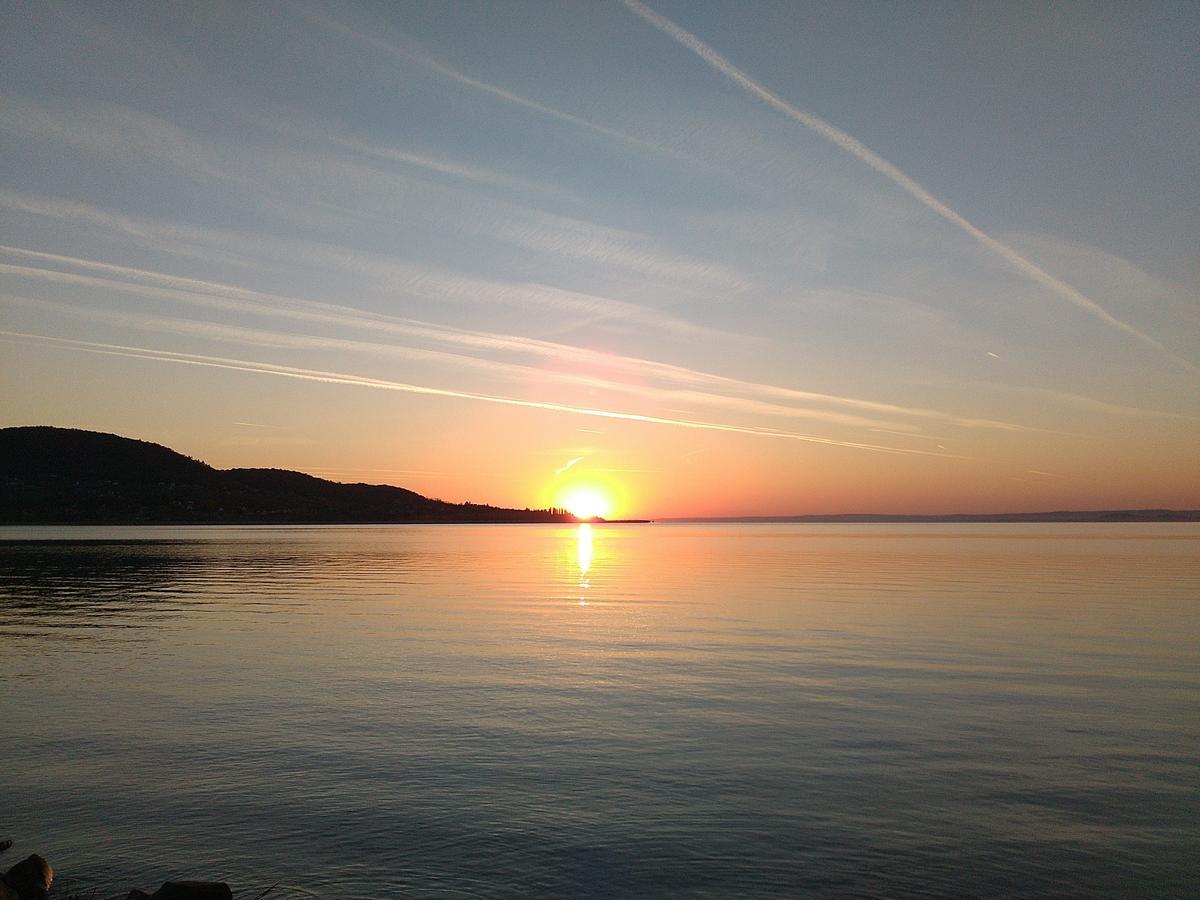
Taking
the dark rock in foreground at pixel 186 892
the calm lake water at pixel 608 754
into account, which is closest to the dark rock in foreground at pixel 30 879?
the calm lake water at pixel 608 754

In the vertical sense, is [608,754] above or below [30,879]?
below

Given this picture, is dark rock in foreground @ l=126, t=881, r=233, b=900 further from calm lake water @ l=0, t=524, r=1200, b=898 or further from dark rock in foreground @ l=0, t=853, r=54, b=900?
dark rock in foreground @ l=0, t=853, r=54, b=900

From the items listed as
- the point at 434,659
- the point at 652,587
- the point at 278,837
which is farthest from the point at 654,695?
the point at 652,587

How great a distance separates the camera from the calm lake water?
41.9 feet

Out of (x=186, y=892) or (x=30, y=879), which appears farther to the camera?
(x=30, y=879)

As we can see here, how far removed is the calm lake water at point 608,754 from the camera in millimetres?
12758

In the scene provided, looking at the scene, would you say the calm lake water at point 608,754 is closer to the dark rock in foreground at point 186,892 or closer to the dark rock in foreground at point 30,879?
the dark rock in foreground at point 30,879

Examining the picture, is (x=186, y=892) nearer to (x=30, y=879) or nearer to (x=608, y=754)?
(x=30, y=879)

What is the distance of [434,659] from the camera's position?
101 ft

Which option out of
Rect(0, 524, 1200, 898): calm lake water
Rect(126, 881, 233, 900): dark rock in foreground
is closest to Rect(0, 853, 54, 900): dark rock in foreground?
Rect(0, 524, 1200, 898): calm lake water

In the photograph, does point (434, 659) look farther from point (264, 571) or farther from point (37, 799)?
point (264, 571)

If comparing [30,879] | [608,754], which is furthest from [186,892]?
[608,754]

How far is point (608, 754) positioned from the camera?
18.5 m

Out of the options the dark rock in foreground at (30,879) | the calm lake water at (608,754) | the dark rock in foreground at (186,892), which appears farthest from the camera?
the calm lake water at (608,754)
